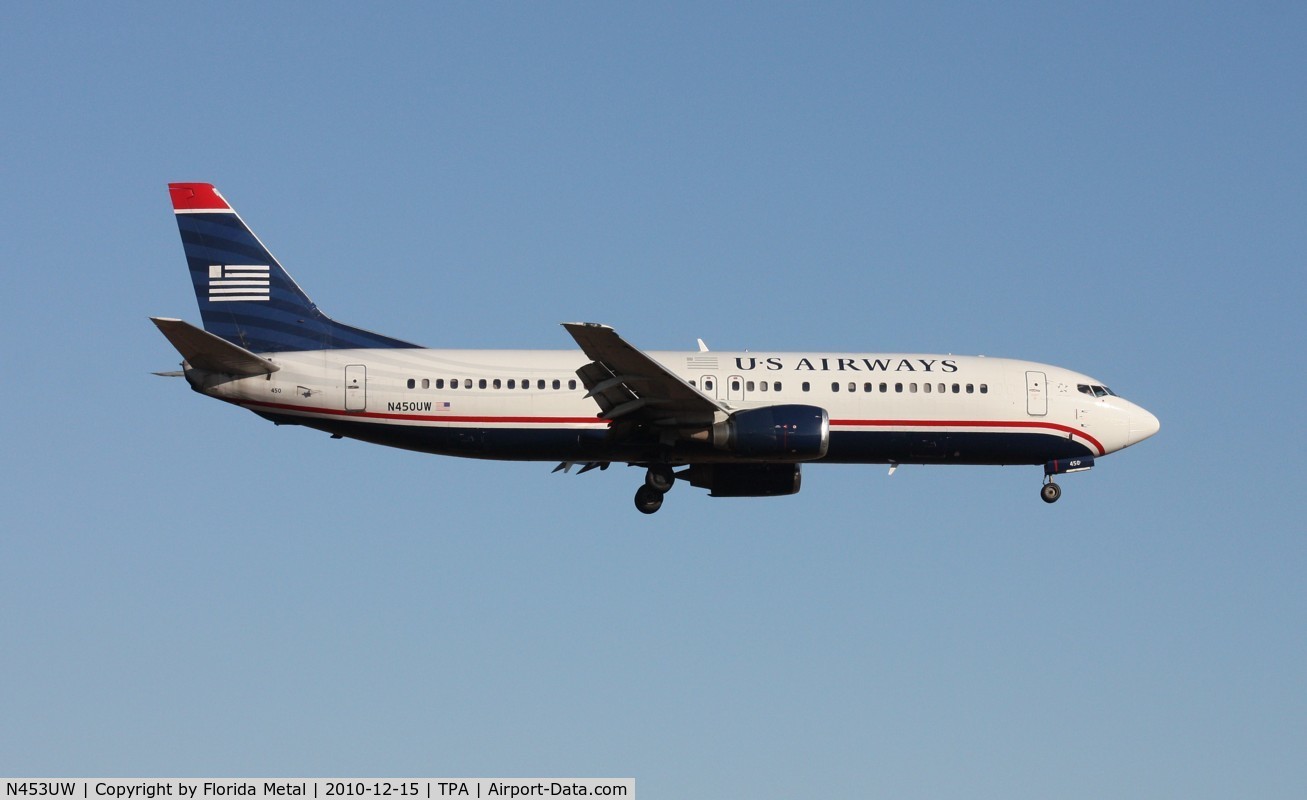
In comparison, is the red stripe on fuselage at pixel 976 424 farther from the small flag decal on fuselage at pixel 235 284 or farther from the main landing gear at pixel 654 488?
the small flag decal on fuselage at pixel 235 284

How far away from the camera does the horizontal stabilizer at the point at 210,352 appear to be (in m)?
42.2

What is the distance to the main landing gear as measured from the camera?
4684cm

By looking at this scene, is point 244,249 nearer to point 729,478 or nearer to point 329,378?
point 329,378

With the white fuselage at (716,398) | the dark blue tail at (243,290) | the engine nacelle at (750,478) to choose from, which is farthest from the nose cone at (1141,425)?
the dark blue tail at (243,290)

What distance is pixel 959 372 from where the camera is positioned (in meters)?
48.1

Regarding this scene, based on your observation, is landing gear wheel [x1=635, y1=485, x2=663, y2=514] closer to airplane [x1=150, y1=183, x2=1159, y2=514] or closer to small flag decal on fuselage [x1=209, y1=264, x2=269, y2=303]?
airplane [x1=150, y1=183, x2=1159, y2=514]

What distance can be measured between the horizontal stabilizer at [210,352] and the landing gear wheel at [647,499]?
10.0m

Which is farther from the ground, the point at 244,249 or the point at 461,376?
the point at 244,249

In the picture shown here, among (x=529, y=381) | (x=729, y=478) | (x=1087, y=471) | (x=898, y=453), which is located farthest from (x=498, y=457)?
(x=1087, y=471)

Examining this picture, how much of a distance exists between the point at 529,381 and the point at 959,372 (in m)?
11.7

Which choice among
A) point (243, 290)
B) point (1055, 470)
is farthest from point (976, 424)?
point (243, 290)

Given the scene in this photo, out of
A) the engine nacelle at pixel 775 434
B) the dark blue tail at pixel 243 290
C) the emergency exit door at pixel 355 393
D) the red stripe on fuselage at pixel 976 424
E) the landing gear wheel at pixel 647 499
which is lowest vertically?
the landing gear wheel at pixel 647 499

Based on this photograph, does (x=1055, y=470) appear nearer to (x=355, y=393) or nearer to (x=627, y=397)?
(x=627, y=397)

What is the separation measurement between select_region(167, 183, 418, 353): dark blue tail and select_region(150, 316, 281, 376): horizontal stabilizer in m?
1.53
